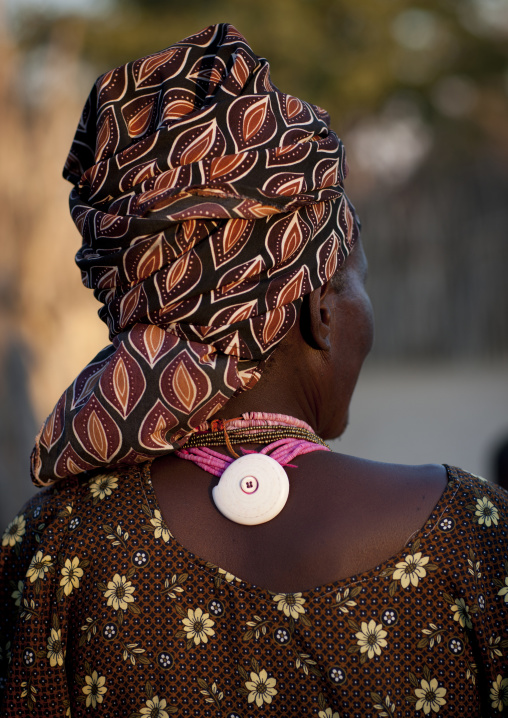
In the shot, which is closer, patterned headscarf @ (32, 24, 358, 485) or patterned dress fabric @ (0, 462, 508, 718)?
patterned dress fabric @ (0, 462, 508, 718)

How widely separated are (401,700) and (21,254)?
188 inches

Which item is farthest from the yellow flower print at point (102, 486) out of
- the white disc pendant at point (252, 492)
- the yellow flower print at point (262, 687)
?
the yellow flower print at point (262, 687)

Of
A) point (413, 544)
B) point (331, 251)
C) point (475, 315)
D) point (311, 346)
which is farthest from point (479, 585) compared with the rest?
point (475, 315)

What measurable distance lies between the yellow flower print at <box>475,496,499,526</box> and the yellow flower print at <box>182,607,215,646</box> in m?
0.54

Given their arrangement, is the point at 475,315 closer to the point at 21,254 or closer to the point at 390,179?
the point at 390,179

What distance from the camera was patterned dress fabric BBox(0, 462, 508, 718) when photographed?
155 cm

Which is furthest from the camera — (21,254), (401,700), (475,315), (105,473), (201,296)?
(475,315)

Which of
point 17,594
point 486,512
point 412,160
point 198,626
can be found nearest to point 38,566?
point 17,594

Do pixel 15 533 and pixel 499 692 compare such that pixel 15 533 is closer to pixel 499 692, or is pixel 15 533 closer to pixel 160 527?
pixel 160 527

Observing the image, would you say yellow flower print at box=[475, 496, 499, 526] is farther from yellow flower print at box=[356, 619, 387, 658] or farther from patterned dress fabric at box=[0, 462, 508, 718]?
yellow flower print at box=[356, 619, 387, 658]

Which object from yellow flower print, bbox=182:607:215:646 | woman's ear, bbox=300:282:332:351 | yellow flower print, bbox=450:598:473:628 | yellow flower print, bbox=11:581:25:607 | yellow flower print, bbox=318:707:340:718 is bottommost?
yellow flower print, bbox=318:707:340:718

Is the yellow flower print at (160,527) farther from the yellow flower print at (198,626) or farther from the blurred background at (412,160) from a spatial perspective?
the blurred background at (412,160)

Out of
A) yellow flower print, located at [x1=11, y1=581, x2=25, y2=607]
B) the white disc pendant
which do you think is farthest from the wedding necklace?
yellow flower print, located at [x1=11, y1=581, x2=25, y2=607]

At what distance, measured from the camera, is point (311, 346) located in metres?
1.86
